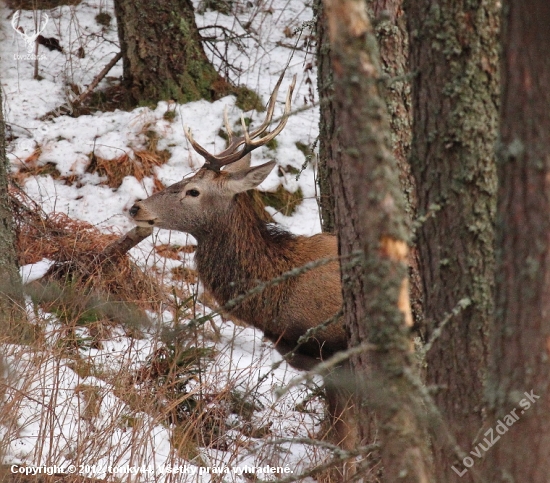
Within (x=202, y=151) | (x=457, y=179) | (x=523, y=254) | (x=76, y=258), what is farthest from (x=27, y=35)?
(x=523, y=254)

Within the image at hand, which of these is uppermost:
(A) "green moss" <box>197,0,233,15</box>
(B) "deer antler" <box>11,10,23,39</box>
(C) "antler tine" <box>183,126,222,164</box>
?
(A) "green moss" <box>197,0,233,15</box>

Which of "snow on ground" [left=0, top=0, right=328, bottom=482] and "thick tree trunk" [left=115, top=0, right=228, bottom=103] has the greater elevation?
"thick tree trunk" [left=115, top=0, right=228, bottom=103]

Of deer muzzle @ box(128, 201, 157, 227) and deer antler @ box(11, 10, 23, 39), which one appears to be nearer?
deer muzzle @ box(128, 201, 157, 227)

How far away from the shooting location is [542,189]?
6.89 ft

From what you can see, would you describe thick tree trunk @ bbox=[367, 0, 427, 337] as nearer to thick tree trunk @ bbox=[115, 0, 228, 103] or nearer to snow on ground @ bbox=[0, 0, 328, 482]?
snow on ground @ bbox=[0, 0, 328, 482]

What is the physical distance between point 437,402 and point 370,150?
1.06 meters

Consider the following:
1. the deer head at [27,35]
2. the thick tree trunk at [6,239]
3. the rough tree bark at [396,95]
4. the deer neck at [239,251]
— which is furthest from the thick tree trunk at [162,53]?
the rough tree bark at [396,95]

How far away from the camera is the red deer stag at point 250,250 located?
5.39 meters

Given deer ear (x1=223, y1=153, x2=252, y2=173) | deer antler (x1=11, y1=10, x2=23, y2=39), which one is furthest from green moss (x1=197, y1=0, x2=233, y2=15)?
deer ear (x1=223, y1=153, x2=252, y2=173)

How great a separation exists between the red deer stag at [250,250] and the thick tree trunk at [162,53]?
9.15 ft

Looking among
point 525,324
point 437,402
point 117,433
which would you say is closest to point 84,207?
point 117,433

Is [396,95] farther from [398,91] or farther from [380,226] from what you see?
[380,226]

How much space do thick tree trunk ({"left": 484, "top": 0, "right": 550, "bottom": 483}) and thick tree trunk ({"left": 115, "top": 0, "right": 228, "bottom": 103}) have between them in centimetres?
697

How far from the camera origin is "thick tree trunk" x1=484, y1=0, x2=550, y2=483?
2086 millimetres
